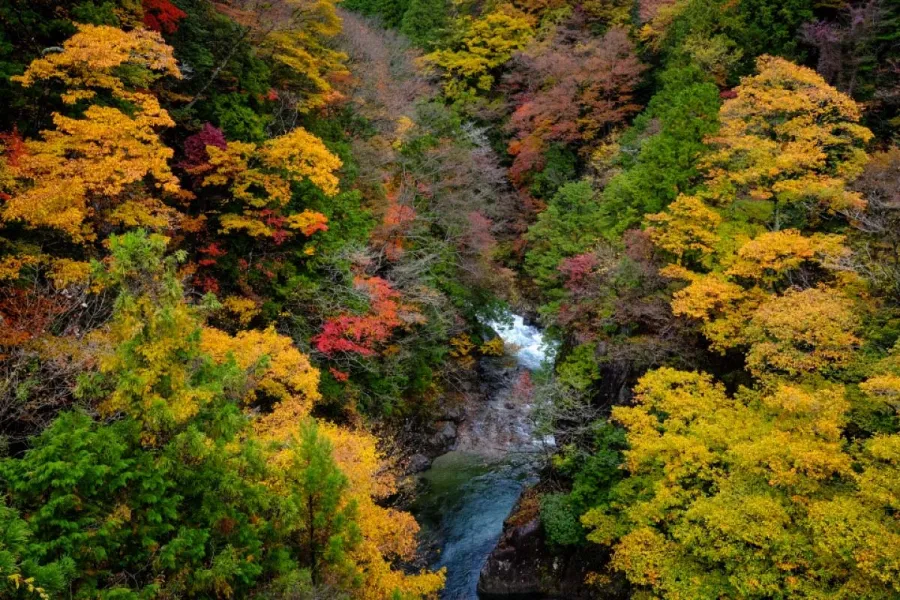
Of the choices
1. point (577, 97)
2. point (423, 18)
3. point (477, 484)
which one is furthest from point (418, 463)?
point (423, 18)

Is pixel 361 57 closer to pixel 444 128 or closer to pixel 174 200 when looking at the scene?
pixel 444 128

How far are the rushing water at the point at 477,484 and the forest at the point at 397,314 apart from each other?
0.63 m

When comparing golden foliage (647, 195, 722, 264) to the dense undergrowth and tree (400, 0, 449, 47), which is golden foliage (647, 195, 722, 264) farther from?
tree (400, 0, 449, 47)

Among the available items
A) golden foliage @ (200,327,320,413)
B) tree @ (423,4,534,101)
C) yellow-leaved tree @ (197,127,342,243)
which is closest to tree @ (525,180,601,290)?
yellow-leaved tree @ (197,127,342,243)

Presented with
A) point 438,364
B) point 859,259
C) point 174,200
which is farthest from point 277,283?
point 859,259

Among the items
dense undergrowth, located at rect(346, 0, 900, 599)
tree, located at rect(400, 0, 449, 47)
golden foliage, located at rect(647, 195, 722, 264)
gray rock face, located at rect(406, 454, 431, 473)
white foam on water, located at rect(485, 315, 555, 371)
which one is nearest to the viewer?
dense undergrowth, located at rect(346, 0, 900, 599)

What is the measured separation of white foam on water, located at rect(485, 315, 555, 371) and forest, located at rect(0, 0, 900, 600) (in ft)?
2.12

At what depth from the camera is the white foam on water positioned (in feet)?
95.5

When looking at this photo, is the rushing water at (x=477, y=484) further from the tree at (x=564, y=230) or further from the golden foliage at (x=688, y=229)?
the golden foliage at (x=688, y=229)

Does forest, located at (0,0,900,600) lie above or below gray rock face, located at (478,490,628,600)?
above

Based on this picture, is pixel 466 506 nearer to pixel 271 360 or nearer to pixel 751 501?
pixel 271 360

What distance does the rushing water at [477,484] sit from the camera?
730 inches

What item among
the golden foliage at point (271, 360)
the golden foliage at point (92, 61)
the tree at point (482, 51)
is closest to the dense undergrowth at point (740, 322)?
the golden foliage at point (271, 360)

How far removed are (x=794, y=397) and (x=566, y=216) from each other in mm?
15883
